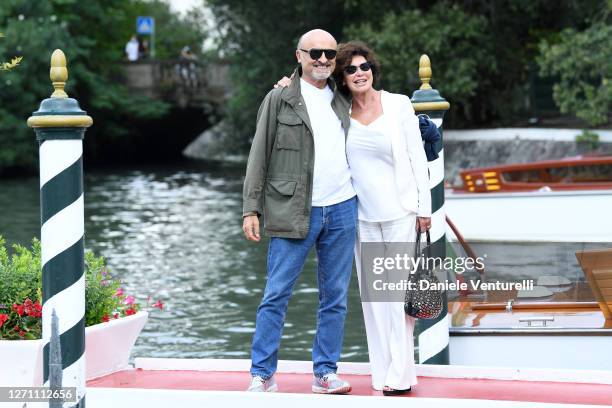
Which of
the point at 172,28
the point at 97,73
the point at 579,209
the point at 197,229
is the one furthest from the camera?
the point at 172,28

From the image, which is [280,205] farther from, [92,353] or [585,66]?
[585,66]

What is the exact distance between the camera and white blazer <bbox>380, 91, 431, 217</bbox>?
6.16 metres

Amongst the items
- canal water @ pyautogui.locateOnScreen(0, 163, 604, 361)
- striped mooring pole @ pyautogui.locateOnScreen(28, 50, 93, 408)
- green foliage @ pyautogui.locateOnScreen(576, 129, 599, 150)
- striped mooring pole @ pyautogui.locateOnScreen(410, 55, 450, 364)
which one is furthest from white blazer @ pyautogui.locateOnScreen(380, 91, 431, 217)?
green foliage @ pyautogui.locateOnScreen(576, 129, 599, 150)

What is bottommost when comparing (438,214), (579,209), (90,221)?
(90,221)

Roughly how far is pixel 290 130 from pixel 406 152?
22.1 inches

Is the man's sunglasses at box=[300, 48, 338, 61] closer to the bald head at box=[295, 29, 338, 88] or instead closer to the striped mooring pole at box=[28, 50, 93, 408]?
the bald head at box=[295, 29, 338, 88]

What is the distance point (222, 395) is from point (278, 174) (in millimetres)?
1057

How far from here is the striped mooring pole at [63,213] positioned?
5.39 m

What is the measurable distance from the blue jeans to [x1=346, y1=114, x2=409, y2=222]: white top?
3.7 inches

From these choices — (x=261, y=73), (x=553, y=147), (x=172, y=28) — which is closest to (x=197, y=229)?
(x=553, y=147)

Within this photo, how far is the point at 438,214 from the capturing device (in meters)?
7.59

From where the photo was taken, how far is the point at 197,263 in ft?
56.4

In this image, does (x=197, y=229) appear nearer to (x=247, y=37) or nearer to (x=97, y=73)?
(x=247, y=37)

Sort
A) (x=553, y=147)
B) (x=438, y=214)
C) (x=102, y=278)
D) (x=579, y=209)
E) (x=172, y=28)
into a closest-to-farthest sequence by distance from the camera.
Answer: (x=102, y=278)
(x=438, y=214)
(x=579, y=209)
(x=553, y=147)
(x=172, y=28)
